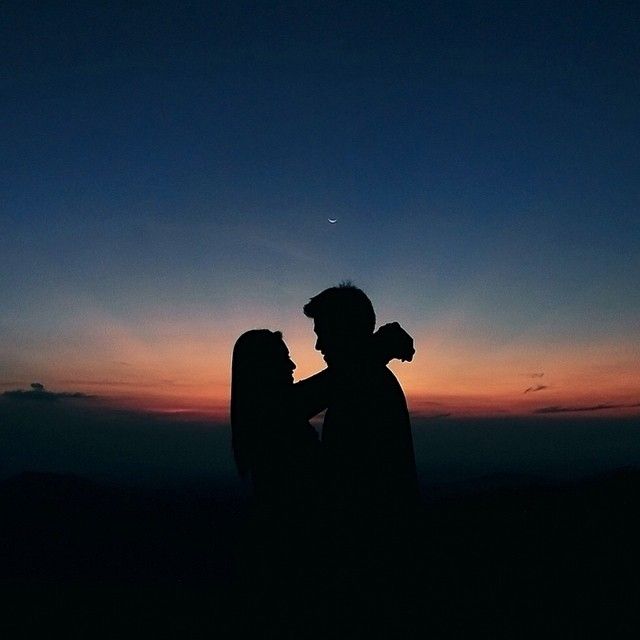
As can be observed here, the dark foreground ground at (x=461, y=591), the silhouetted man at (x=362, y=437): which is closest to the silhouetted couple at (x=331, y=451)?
the silhouetted man at (x=362, y=437)

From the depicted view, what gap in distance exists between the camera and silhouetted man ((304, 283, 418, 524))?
4500 mm

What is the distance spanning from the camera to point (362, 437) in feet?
14.9

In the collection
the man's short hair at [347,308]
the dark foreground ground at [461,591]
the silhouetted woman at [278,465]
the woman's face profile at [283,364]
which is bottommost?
the dark foreground ground at [461,591]

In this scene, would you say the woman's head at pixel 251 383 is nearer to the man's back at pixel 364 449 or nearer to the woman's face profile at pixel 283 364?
the woman's face profile at pixel 283 364

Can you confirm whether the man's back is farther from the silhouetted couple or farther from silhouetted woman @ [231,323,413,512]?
silhouetted woman @ [231,323,413,512]

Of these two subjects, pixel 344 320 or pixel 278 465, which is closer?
pixel 278 465

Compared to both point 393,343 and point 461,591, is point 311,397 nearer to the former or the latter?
point 393,343

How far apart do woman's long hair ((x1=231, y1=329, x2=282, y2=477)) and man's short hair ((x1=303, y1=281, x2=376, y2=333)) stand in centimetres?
54

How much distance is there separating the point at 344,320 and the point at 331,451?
3.43 feet

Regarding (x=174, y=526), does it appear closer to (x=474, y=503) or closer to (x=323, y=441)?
(x=474, y=503)

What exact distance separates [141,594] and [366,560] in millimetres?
11323

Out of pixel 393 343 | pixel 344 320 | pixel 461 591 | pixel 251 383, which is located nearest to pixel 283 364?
pixel 251 383

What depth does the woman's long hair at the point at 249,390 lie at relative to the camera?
4.84 meters

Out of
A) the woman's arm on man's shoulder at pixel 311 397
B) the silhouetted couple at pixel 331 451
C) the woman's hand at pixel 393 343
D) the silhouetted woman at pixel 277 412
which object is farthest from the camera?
the woman's hand at pixel 393 343
